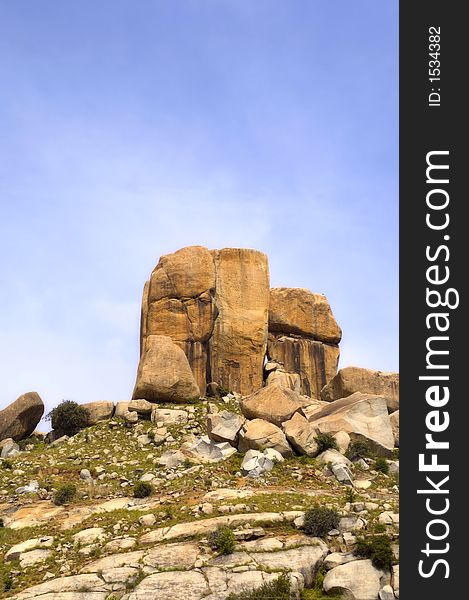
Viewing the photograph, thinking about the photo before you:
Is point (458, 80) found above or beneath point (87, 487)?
above

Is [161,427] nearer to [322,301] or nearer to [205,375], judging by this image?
[205,375]

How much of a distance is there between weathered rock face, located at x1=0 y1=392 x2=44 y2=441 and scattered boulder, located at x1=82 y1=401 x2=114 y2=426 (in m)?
4.48

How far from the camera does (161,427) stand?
4341 centimetres

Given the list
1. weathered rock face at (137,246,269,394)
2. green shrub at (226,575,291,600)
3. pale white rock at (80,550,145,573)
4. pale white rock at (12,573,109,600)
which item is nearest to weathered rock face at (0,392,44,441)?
weathered rock face at (137,246,269,394)

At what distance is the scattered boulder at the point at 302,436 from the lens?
36.0 m

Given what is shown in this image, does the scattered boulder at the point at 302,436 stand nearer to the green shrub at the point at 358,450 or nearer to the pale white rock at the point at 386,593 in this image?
the green shrub at the point at 358,450

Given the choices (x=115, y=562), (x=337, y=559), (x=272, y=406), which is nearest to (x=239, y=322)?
(x=272, y=406)

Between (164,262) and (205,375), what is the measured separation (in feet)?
30.0

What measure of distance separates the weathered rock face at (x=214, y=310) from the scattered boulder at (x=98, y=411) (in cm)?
733

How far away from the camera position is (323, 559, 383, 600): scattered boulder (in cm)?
2247

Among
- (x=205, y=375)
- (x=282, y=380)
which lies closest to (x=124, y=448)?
(x=205, y=375)

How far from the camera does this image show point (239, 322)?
54.9 meters

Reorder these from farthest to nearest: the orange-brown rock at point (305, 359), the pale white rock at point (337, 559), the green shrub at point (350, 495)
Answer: the orange-brown rock at point (305, 359), the green shrub at point (350, 495), the pale white rock at point (337, 559)

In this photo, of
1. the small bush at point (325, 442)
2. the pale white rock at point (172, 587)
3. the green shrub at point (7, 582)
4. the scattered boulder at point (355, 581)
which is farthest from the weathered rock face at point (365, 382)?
the green shrub at point (7, 582)
